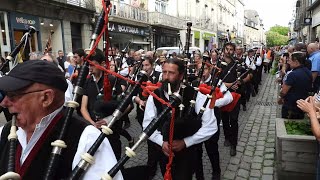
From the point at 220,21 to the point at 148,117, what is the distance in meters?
46.1

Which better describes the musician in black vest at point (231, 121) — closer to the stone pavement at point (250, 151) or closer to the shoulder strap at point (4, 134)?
the stone pavement at point (250, 151)

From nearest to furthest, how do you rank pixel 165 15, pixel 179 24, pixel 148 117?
pixel 148 117 → pixel 165 15 → pixel 179 24

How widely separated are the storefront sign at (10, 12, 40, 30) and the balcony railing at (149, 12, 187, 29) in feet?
40.8

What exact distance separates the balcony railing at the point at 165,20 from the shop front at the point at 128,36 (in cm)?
113

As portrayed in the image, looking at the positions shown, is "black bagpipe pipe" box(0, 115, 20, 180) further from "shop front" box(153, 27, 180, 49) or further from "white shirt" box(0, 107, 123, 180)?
"shop front" box(153, 27, 180, 49)

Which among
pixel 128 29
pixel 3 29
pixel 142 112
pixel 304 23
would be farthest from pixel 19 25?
pixel 304 23

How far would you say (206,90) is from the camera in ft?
12.3

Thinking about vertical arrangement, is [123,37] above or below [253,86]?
above

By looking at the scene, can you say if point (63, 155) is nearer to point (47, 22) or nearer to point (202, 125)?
point (202, 125)

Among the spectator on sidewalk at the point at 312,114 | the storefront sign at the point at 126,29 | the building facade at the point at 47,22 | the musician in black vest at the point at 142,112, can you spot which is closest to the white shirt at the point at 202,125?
the musician in black vest at the point at 142,112

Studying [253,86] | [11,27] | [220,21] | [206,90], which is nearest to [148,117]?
[206,90]

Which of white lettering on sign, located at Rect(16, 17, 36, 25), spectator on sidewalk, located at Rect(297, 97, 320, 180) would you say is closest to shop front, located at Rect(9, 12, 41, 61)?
white lettering on sign, located at Rect(16, 17, 36, 25)

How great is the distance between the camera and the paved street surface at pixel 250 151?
506cm

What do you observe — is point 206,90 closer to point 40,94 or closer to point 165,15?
point 40,94
